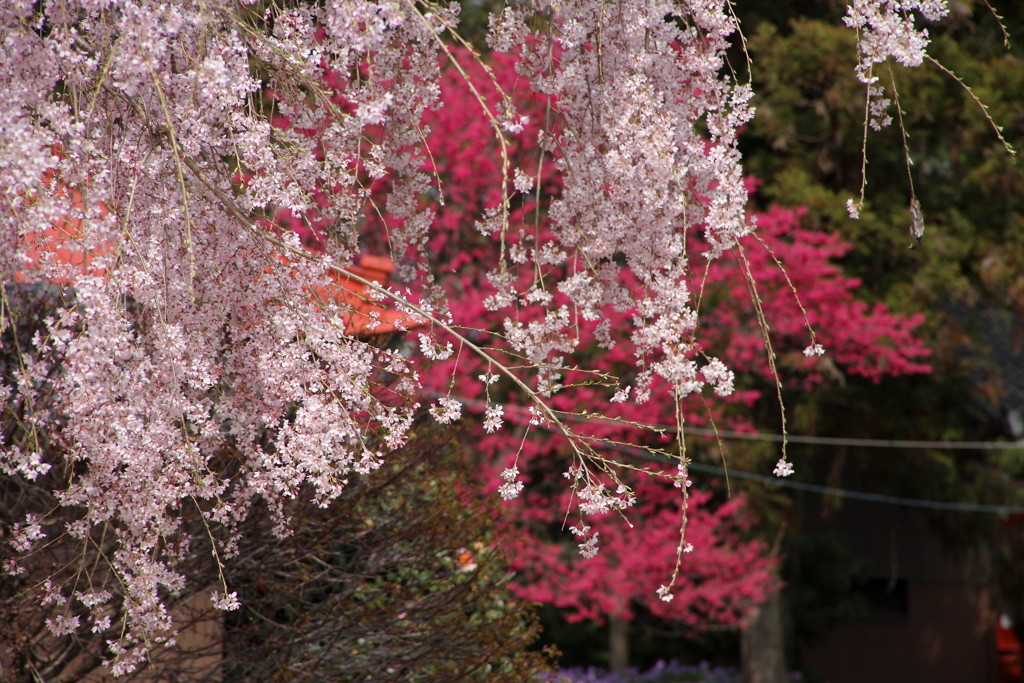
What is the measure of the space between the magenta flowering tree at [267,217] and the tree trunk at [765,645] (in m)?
9.17

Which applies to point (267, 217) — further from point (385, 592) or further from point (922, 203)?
point (922, 203)

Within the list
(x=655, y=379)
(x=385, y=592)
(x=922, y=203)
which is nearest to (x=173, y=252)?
(x=385, y=592)

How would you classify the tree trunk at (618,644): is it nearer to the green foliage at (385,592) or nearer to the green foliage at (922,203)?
the green foliage at (922,203)

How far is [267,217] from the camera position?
107 inches

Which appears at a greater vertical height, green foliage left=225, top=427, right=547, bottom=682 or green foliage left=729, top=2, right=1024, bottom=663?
green foliage left=729, top=2, right=1024, bottom=663

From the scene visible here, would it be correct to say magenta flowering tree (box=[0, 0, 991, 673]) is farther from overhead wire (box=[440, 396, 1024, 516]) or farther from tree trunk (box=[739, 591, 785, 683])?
tree trunk (box=[739, 591, 785, 683])

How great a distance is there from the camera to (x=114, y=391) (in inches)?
92.8

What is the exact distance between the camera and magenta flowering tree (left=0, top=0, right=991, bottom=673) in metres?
2.29

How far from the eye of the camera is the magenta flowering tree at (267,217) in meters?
2.29

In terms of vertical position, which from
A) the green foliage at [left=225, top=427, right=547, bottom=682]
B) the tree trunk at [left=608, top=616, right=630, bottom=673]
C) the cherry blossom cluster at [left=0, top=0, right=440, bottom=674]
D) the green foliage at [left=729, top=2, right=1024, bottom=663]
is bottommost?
the tree trunk at [left=608, top=616, right=630, bottom=673]

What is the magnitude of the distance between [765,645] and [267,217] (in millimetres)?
10004

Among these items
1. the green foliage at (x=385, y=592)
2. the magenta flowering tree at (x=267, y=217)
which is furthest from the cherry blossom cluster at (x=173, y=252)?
the green foliage at (x=385, y=592)

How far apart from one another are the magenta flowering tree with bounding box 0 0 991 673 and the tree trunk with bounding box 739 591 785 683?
917 centimetres

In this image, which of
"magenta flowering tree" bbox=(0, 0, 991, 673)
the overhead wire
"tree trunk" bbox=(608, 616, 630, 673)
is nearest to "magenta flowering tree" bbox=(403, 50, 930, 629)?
the overhead wire
